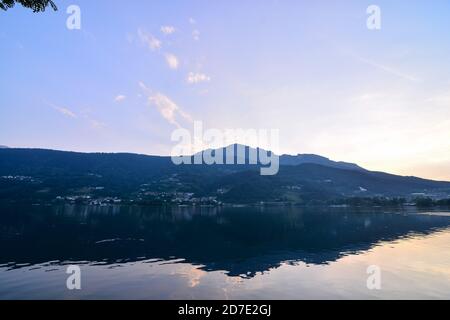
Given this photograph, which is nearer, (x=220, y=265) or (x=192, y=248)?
(x=220, y=265)

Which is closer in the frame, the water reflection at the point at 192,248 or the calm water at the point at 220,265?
the calm water at the point at 220,265

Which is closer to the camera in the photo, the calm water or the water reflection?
the calm water

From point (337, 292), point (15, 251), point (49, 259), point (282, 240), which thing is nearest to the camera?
point (337, 292)

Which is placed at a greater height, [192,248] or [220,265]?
[220,265]

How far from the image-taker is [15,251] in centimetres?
7756
